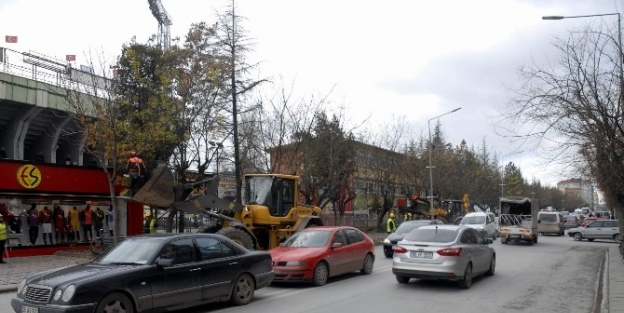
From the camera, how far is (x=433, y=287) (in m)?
13.6

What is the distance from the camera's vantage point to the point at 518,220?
3300cm

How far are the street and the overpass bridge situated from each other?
1601 cm

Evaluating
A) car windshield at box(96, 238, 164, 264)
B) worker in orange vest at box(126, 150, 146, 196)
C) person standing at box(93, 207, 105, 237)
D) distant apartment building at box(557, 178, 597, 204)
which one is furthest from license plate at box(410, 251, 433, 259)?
person standing at box(93, 207, 105, 237)

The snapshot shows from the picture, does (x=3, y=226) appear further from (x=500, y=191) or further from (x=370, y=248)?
(x=500, y=191)

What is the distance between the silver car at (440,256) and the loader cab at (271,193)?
240 inches

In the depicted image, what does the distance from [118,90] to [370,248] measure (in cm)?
1403

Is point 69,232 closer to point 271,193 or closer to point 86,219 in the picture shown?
point 86,219

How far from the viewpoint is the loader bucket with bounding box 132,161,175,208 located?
57.5 feet

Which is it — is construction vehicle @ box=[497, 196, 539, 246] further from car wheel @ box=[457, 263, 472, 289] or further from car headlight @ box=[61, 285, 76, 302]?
car headlight @ box=[61, 285, 76, 302]

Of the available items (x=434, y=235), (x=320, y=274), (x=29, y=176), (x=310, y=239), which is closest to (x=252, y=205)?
(x=310, y=239)

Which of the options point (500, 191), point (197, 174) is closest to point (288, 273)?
point (197, 174)

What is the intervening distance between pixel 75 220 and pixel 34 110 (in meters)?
8.52

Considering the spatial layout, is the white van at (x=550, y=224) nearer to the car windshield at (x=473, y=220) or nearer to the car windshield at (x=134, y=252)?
the car windshield at (x=473, y=220)

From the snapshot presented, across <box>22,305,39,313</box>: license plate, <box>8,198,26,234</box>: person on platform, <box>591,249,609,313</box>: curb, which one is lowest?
<box>591,249,609,313</box>: curb
